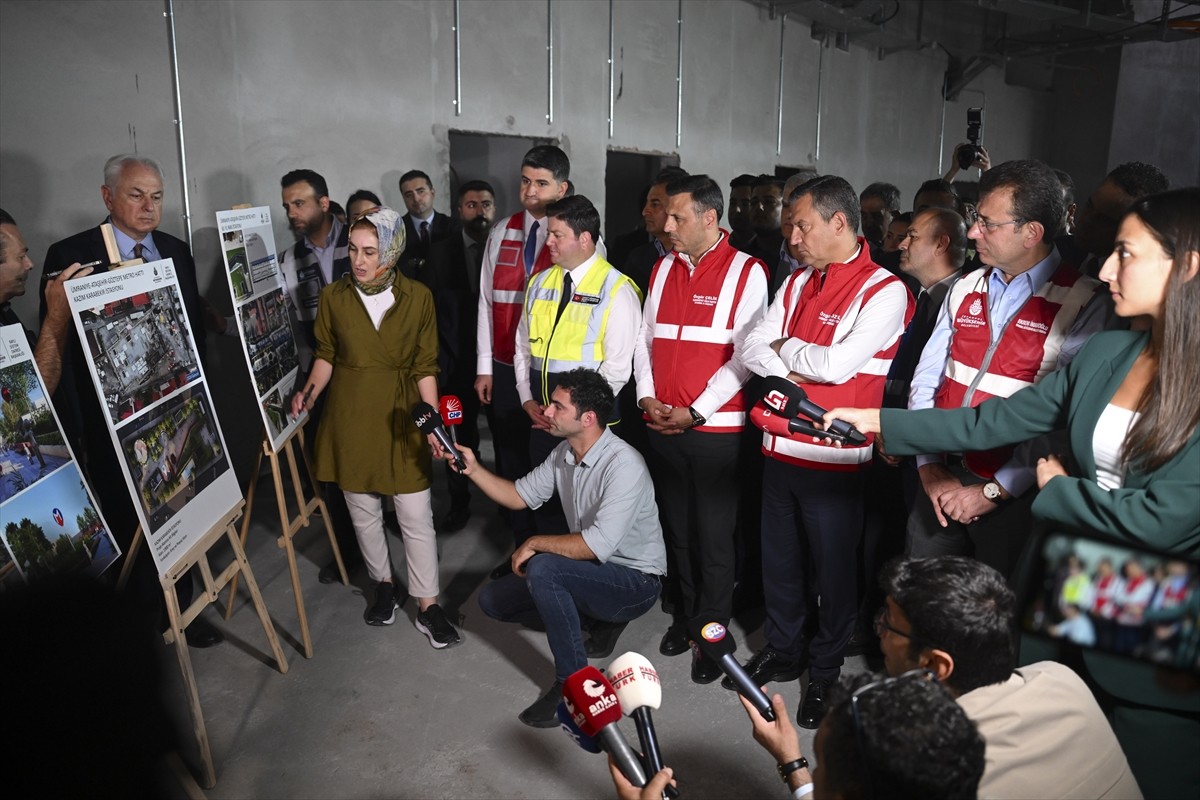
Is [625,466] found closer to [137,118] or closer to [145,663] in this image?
[145,663]

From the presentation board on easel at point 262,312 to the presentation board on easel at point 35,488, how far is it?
860 mm

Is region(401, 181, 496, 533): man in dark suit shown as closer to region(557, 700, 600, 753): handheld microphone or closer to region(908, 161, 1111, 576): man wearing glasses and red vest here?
region(908, 161, 1111, 576): man wearing glasses and red vest

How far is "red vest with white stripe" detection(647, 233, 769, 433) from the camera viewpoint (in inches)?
126

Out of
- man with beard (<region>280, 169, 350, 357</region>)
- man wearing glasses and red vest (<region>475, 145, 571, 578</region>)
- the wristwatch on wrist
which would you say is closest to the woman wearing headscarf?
man wearing glasses and red vest (<region>475, 145, 571, 578</region>)

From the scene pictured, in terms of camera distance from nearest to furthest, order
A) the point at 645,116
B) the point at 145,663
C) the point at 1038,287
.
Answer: the point at 145,663 → the point at 1038,287 → the point at 645,116

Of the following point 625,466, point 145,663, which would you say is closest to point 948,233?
point 625,466

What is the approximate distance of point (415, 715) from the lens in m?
3.01

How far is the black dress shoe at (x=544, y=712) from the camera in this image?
2.94 m

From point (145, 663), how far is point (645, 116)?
760cm

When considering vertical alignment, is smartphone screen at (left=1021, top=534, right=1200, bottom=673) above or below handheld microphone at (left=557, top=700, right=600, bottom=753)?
above

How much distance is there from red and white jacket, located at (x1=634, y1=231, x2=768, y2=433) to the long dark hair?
4.98 ft

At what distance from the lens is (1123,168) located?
2986mm

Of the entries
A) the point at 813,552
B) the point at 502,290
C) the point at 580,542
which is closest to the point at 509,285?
the point at 502,290

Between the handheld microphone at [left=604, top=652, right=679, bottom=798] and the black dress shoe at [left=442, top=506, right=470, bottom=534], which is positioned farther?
the black dress shoe at [left=442, top=506, right=470, bottom=534]
